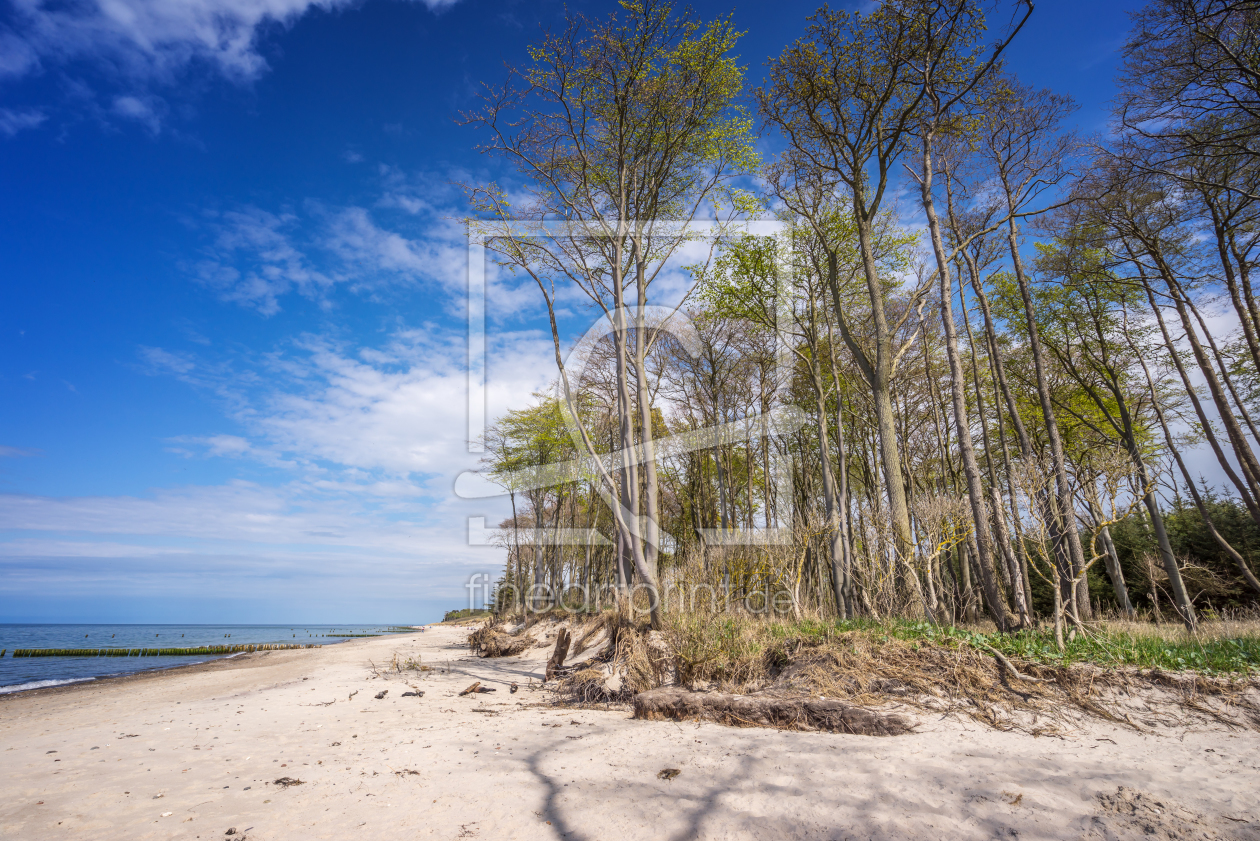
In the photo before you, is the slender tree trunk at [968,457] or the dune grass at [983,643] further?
the slender tree trunk at [968,457]

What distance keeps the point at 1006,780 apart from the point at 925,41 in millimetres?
11344

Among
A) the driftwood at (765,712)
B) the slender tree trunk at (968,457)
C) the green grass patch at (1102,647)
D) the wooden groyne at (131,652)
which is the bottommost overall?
the wooden groyne at (131,652)

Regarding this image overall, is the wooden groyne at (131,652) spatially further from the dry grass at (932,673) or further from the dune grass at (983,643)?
the dune grass at (983,643)

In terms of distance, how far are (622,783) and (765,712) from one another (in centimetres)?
186

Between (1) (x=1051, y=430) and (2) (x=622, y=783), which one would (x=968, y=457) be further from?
(2) (x=622, y=783)

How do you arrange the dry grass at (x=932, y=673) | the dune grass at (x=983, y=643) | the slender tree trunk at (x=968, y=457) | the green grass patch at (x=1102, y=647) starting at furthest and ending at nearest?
the slender tree trunk at (x=968, y=457), the dune grass at (x=983, y=643), the green grass patch at (x=1102, y=647), the dry grass at (x=932, y=673)

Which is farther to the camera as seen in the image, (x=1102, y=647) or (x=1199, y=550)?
(x=1199, y=550)

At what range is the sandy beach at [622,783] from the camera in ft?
9.70

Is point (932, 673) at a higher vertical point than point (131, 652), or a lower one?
higher

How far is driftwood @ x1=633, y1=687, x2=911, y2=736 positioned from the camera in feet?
14.6

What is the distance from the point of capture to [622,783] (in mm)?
3609

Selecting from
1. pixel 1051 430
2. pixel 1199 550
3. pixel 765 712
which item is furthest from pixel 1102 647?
pixel 1199 550

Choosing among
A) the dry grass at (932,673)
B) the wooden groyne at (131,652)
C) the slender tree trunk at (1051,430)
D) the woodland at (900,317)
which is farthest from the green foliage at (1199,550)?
the wooden groyne at (131,652)

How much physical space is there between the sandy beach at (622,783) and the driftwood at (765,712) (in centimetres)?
19
